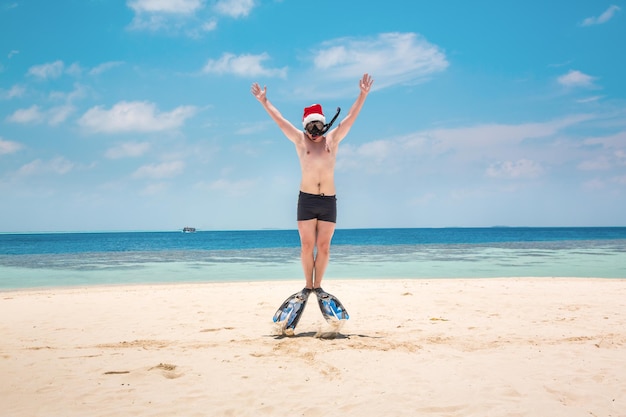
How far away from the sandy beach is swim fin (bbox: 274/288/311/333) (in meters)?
0.19

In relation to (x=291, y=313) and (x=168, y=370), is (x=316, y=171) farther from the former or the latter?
(x=168, y=370)

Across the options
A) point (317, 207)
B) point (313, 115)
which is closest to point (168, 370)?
point (317, 207)

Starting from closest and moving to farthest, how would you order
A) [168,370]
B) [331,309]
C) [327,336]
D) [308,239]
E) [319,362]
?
[168,370]
[319,362]
[327,336]
[331,309]
[308,239]

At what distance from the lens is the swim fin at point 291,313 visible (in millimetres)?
5844

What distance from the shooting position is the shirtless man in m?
5.92

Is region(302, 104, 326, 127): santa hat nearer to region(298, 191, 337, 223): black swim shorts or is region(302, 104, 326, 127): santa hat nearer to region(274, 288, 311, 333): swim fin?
region(298, 191, 337, 223): black swim shorts

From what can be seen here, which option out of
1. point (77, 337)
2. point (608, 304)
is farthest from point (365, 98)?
point (608, 304)

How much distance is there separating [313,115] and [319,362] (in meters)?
2.92

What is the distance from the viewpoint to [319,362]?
14.9 ft

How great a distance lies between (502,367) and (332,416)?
1.88 m

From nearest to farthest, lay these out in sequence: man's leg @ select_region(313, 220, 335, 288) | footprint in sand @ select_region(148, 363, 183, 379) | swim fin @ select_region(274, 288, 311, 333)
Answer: footprint in sand @ select_region(148, 363, 183, 379), swim fin @ select_region(274, 288, 311, 333), man's leg @ select_region(313, 220, 335, 288)

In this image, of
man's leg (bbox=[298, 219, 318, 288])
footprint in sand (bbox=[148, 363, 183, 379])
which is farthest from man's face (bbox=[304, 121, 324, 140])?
footprint in sand (bbox=[148, 363, 183, 379])

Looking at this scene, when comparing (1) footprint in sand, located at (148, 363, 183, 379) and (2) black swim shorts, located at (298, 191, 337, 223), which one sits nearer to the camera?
(1) footprint in sand, located at (148, 363, 183, 379)

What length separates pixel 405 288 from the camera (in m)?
11.2
